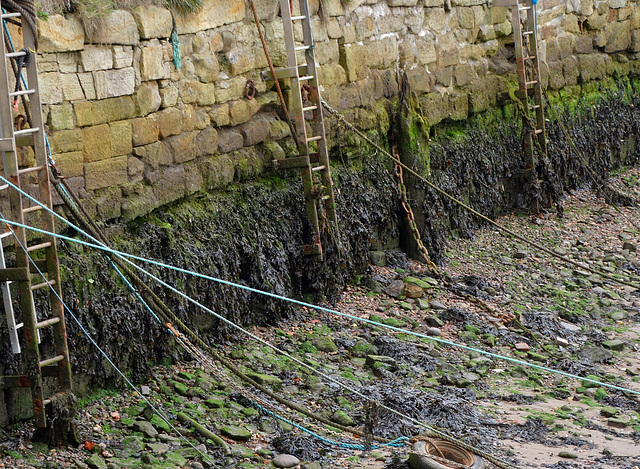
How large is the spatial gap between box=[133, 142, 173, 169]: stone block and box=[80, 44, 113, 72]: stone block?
0.69 metres

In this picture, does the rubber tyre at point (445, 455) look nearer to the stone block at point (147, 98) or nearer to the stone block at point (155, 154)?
the stone block at point (155, 154)

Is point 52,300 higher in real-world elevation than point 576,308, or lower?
higher

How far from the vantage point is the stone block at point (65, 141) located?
599cm

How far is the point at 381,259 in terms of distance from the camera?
30.9 feet

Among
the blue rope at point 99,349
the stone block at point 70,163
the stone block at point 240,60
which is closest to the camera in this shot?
the blue rope at point 99,349

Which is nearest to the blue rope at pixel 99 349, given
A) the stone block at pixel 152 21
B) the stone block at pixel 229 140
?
the stone block at pixel 152 21

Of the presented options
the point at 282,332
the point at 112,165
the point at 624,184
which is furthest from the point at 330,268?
the point at 624,184

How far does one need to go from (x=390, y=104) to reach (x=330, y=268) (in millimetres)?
2278

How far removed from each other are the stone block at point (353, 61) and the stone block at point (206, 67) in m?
1.95

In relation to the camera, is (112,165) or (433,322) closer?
(112,165)

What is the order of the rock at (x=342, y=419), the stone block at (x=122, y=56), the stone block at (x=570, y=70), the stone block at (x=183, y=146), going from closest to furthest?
the rock at (x=342, y=419) < the stone block at (x=122, y=56) < the stone block at (x=183, y=146) < the stone block at (x=570, y=70)

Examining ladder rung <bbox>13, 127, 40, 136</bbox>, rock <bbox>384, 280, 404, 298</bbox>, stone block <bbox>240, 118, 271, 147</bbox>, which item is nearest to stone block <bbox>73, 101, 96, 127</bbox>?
ladder rung <bbox>13, 127, 40, 136</bbox>

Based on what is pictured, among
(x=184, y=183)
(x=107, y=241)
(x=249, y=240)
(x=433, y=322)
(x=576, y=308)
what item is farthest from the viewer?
(x=576, y=308)

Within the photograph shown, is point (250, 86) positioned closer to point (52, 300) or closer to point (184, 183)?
point (184, 183)
